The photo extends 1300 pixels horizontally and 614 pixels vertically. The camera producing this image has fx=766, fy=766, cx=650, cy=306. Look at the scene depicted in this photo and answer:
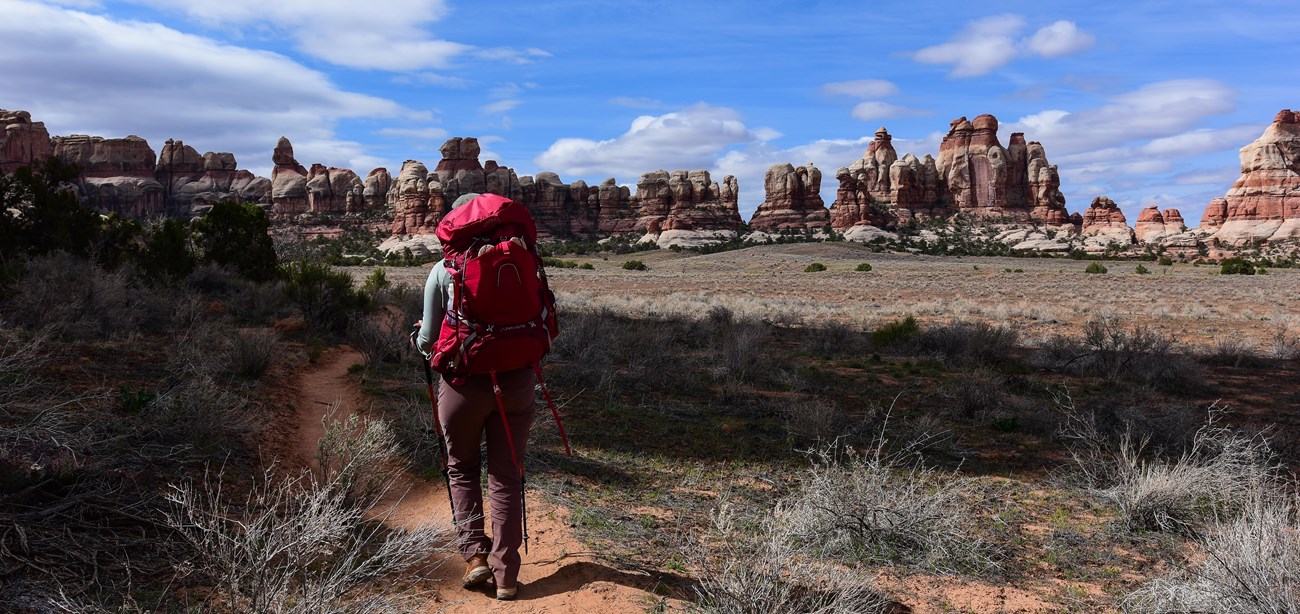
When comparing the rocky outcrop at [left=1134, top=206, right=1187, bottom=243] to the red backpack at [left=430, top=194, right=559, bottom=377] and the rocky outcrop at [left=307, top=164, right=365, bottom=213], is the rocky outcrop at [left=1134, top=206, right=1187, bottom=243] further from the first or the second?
the red backpack at [left=430, top=194, right=559, bottom=377]

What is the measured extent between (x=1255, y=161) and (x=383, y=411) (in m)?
106

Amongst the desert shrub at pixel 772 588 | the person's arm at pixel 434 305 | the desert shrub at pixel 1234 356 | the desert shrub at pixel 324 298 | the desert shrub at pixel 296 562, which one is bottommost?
the desert shrub at pixel 1234 356

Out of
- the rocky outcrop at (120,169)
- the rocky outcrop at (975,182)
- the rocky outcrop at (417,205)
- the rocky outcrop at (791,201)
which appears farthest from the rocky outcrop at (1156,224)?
the rocky outcrop at (120,169)

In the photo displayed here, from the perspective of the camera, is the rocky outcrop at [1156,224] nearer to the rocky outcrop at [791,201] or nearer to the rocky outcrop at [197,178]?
the rocky outcrop at [791,201]

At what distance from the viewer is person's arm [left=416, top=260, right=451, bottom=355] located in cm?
349

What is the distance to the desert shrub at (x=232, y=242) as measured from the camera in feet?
52.5

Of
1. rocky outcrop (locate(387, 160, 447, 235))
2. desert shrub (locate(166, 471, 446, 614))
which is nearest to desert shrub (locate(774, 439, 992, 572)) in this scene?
desert shrub (locate(166, 471, 446, 614))

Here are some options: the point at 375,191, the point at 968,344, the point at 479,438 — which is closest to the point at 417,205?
the point at 375,191

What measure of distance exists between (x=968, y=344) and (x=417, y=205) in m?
74.1

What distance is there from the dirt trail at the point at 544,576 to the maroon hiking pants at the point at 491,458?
0.44ft

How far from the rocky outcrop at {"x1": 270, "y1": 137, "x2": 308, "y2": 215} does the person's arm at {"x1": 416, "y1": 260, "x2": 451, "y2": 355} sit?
9970cm

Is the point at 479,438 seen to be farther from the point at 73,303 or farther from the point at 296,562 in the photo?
the point at 73,303

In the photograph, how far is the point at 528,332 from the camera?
11.4ft

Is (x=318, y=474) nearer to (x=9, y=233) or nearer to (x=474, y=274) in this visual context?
(x=474, y=274)
